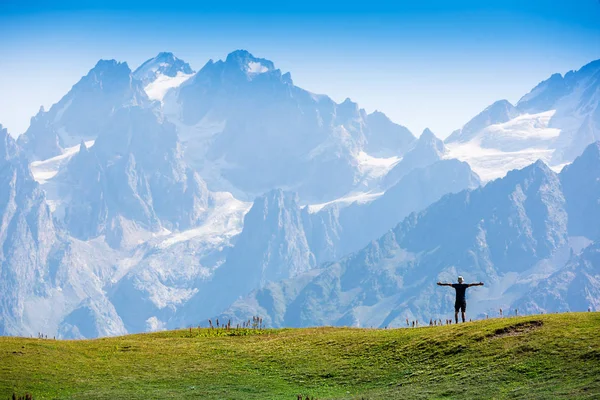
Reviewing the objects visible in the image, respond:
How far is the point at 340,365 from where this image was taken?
2453 inches

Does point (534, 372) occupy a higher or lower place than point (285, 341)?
lower

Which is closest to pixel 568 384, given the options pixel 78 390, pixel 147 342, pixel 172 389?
pixel 172 389

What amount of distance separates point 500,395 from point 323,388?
13.4m

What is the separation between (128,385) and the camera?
5928 centimetres

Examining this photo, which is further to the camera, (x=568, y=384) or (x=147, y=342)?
(x=147, y=342)

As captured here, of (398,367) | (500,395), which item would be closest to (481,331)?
(398,367)

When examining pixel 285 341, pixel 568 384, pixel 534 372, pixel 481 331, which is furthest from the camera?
pixel 285 341

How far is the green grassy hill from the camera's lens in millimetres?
52156

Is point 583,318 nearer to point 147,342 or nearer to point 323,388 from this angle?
point 323,388

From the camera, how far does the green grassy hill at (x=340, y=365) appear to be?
52.2m

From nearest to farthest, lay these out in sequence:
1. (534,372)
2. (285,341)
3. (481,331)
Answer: (534,372), (481,331), (285,341)

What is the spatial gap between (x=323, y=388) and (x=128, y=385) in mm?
13997

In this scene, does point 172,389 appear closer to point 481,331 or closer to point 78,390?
point 78,390

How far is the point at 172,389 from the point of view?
58312 mm
